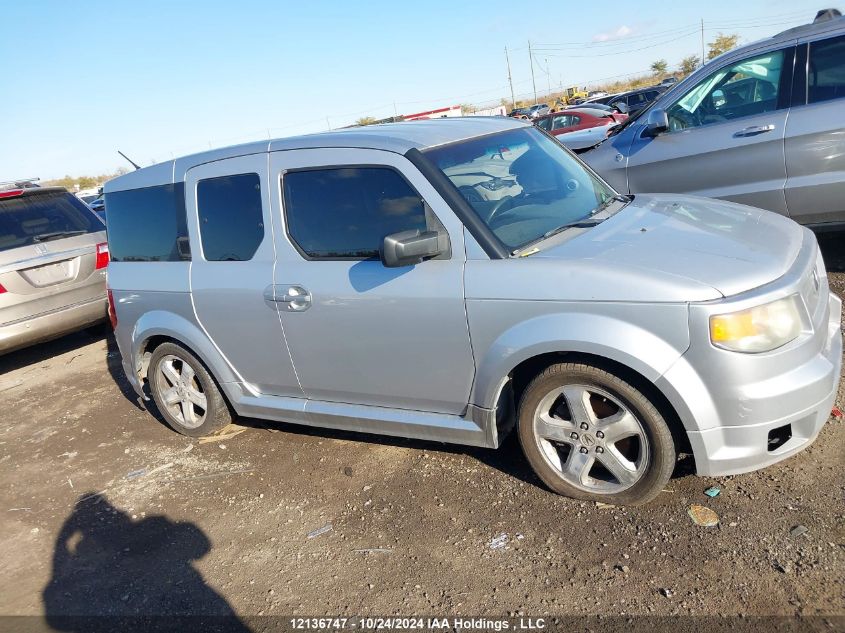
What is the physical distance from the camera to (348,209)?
3.66 m

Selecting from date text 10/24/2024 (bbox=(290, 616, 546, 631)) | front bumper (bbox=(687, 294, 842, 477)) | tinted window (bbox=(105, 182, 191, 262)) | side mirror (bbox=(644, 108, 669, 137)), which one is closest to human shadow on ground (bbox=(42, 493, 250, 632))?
date text 10/24/2024 (bbox=(290, 616, 546, 631))

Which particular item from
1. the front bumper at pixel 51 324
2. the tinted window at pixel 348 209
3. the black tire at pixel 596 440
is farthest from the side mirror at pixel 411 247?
the front bumper at pixel 51 324

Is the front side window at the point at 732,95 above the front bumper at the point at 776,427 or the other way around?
above

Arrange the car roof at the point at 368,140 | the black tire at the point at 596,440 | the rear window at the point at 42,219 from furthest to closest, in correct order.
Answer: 1. the rear window at the point at 42,219
2. the car roof at the point at 368,140
3. the black tire at the point at 596,440

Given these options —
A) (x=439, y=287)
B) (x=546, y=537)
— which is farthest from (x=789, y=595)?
(x=439, y=287)

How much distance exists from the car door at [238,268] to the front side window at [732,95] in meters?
3.90

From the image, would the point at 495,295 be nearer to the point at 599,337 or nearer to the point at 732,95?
the point at 599,337

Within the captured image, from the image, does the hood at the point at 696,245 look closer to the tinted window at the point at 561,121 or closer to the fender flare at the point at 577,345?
the fender flare at the point at 577,345

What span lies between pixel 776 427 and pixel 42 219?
7.07 metres

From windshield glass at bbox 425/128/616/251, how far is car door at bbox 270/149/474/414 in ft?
0.76

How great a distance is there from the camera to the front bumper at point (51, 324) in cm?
646

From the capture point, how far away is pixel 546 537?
3.12 m

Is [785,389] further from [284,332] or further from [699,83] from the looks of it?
[699,83]

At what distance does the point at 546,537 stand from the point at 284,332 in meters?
1.85
